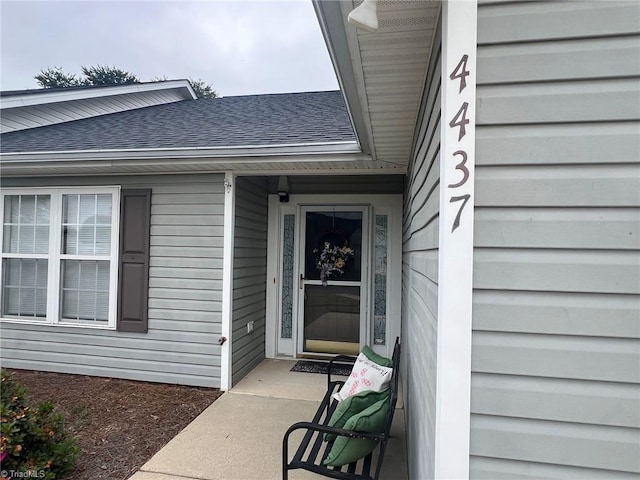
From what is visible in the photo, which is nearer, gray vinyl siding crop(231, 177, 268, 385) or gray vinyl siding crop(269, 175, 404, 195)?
gray vinyl siding crop(231, 177, 268, 385)

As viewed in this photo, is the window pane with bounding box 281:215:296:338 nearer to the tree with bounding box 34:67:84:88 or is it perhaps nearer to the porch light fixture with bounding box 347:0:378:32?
the porch light fixture with bounding box 347:0:378:32

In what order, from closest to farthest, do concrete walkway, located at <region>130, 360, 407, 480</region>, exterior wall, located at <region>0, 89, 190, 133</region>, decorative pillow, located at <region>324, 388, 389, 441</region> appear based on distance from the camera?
decorative pillow, located at <region>324, 388, 389, 441</region>
concrete walkway, located at <region>130, 360, 407, 480</region>
exterior wall, located at <region>0, 89, 190, 133</region>

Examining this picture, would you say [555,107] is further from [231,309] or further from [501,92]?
[231,309]

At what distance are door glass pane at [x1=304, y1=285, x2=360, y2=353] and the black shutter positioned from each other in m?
1.98

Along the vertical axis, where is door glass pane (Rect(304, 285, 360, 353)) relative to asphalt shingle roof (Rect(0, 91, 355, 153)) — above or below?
below

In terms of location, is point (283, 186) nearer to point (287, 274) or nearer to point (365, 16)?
point (287, 274)

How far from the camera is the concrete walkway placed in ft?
7.73

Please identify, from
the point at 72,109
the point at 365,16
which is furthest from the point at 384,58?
the point at 72,109

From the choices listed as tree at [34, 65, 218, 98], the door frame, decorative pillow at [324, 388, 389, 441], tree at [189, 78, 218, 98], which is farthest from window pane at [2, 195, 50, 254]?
tree at [189, 78, 218, 98]

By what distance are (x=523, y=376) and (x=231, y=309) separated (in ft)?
10.5

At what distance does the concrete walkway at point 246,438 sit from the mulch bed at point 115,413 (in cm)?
16

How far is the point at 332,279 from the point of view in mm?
4691

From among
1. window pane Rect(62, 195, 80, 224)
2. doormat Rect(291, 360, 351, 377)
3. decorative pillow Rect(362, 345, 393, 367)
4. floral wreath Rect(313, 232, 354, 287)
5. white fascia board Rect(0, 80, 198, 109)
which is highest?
white fascia board Rect(0, 80, 198, 109)

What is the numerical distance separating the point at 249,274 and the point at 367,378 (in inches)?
88.7
